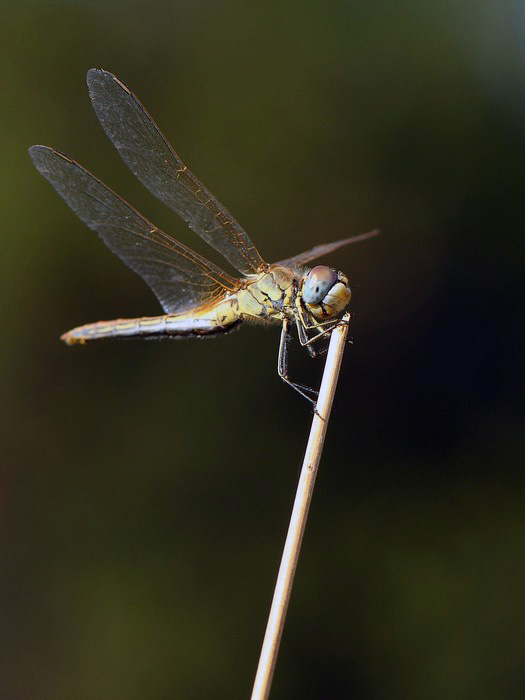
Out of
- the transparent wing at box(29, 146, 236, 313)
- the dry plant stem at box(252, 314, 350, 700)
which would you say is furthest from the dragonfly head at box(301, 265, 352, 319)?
the transparent wing at box(29, 146, 236, 313)

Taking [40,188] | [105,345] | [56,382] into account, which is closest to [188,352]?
[105,345]

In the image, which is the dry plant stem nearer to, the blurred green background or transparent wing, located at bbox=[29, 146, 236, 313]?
transparent wing, located at bbox=[29, 146, 236, 313]

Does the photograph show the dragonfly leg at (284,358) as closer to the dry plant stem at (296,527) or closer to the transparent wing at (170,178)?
the transparent wing at (170,178)

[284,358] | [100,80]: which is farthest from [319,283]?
[100,80]

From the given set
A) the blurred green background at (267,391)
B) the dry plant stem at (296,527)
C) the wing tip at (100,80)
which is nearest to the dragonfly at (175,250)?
the wing tip at (100,80)

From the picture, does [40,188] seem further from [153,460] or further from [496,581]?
[496,581]

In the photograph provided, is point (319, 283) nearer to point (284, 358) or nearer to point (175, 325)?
point (284, 358)
